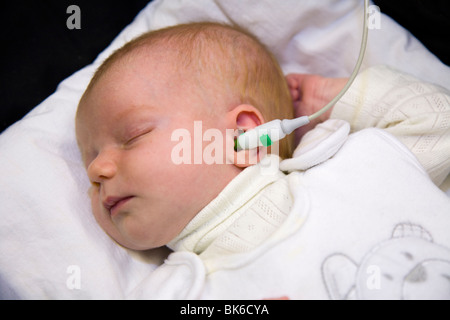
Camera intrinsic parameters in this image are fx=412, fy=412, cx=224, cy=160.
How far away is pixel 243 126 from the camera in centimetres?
101

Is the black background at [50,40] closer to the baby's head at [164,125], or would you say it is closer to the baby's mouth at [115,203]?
the baby's head at [164,125]

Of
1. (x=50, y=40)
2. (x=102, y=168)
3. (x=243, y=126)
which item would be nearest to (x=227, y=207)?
(x=243, y=126)

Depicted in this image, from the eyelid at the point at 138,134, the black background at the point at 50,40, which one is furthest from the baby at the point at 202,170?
the black background at the point at 50,40

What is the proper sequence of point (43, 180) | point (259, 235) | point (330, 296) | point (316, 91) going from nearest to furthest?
1. point (330, 296)
2. point (259, 235)
3. point (43, 180)
4. point (316, 91)

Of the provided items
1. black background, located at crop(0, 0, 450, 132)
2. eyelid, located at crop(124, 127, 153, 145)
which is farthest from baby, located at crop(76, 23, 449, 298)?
black background, located at crop(0, 0, 450, 132)

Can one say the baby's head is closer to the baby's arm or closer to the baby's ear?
the baby's ear

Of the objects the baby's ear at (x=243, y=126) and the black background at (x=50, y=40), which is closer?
the baby's ear at (x=243, y=126)

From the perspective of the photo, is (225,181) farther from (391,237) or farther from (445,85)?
(445,85)

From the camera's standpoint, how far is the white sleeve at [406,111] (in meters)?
1.08

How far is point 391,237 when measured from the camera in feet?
2.97

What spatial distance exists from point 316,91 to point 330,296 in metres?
0.65

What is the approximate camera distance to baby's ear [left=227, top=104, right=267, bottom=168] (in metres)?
0.98

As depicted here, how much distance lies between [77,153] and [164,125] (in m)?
0.40

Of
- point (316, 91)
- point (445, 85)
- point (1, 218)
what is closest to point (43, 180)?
point (1, 218)
